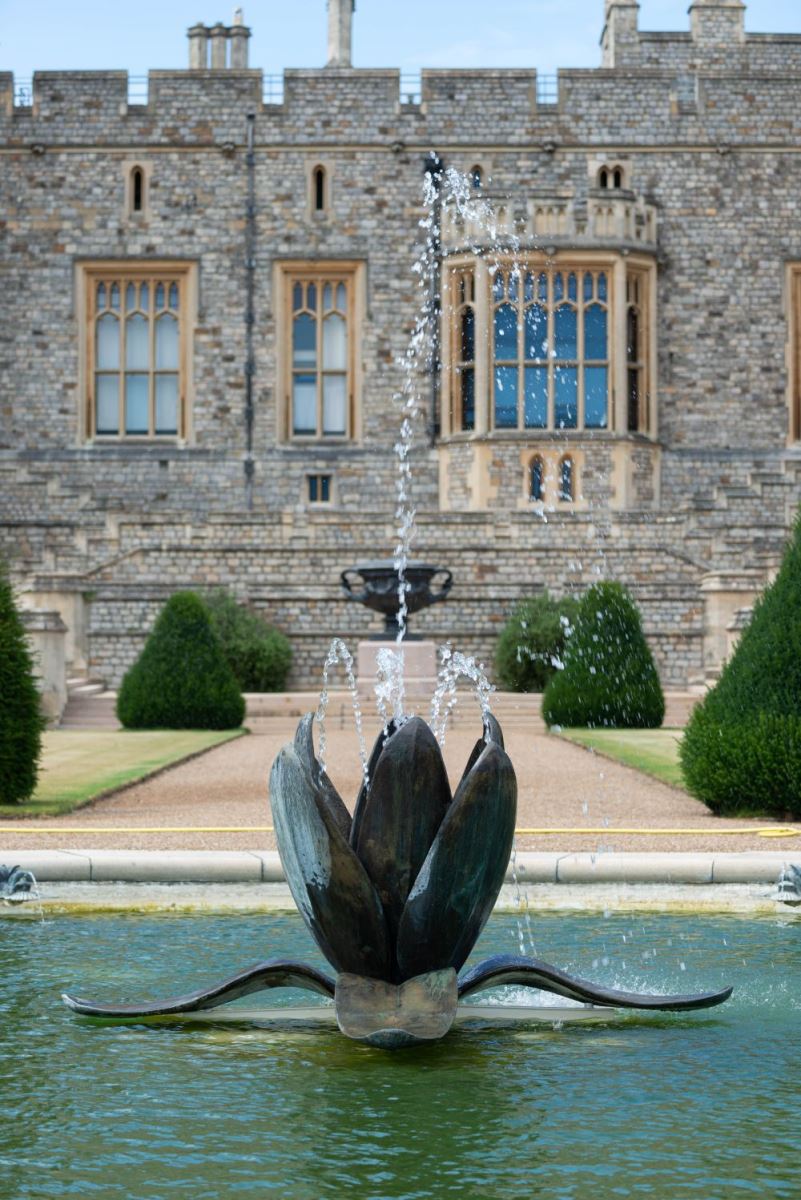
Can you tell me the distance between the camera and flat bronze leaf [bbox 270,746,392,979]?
541 centimetres

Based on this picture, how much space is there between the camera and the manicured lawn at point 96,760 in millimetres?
12250

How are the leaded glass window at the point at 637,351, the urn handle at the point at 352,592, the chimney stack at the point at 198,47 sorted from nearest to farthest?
1. the urn handle at the point at 352,592
2. the leaded glass window at the point at 637,351
3. the chimney stack at the point at 198,47

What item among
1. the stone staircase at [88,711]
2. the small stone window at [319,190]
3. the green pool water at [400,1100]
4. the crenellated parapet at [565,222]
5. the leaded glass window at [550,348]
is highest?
the small stone window at [319,190]

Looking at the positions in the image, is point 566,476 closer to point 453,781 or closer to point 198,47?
point 198,47

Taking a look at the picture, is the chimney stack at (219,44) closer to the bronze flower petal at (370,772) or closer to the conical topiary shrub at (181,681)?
the conical topiary shrub at (181,681)

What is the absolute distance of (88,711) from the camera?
2208 cm

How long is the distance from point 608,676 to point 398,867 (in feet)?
48.1

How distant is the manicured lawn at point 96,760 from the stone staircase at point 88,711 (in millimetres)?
924

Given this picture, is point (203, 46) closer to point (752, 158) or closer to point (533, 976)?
point (752, 158)

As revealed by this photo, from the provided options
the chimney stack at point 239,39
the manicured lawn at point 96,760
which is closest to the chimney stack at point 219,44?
the chimney stack at point 239,39

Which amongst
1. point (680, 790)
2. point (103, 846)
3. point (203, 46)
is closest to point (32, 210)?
point (203, 46)

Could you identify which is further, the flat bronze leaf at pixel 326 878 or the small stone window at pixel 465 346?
the small stone window at pixel 465 346

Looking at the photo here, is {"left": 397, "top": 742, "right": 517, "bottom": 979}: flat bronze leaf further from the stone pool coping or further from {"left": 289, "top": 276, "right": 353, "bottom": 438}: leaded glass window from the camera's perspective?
{"left": 289, "top": 276, "right": 353, "bottom": 438}: leaded glass window

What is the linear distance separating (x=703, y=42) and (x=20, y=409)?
46.5ft
